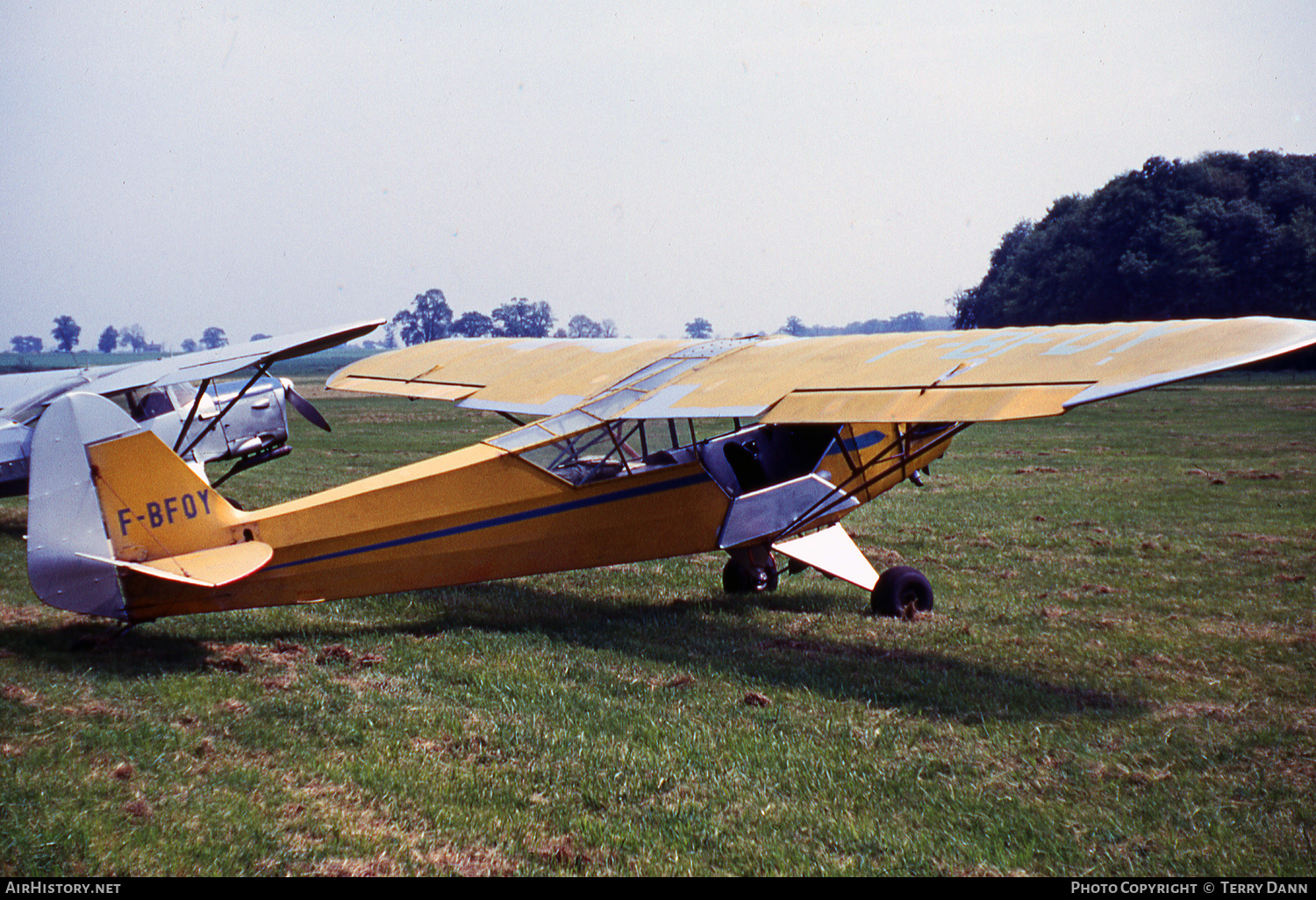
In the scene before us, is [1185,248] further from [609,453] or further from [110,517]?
[110,517]

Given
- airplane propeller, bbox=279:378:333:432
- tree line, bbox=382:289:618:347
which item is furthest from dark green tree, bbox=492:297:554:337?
airplane propeller, bbox=279:378:333:432

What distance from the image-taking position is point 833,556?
7996mm

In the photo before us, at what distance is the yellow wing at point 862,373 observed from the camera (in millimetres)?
5508

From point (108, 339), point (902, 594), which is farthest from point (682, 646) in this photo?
point (108, 339)

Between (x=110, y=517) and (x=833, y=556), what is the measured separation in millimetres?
5307

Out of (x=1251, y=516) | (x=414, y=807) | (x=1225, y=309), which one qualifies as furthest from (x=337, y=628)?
(x=1225, y=309)

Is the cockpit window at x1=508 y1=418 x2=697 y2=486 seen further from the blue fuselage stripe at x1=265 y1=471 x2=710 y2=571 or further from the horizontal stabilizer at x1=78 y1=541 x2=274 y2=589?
the horizontal stabilizer at x1=78 y1=541 x2=274 y2=589

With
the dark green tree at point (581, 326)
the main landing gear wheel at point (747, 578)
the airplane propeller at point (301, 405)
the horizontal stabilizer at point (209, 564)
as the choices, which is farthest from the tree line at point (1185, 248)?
the horizontal stabilizer at point (209, 564)

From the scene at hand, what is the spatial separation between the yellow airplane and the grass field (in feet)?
1.72

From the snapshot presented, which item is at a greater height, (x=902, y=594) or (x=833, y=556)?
(x=833, y=556)

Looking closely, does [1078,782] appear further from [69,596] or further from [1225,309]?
[1225,309]

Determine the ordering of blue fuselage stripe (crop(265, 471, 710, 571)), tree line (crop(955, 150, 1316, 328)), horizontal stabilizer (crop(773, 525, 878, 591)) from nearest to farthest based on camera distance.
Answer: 1. blue fuselage stripe (crop(265, 471, 710, 571))
2. horizontal stabilizer (crop(773, 525, 878, 591))
3. tree line (crop(955, 150, 1316, 328))

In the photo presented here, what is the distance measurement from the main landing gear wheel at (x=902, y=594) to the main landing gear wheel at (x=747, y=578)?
3.17 ft

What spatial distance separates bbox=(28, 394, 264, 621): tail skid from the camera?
5.49 metres
